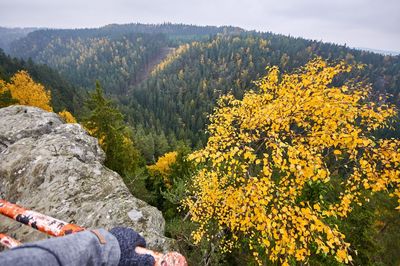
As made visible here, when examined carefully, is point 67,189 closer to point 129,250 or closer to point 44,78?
point 129,250

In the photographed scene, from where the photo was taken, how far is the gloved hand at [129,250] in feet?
8.14

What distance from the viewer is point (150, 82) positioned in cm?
19088

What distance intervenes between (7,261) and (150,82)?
197173 millimetres

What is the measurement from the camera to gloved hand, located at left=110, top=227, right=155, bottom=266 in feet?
8.14

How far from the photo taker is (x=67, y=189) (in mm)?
7285

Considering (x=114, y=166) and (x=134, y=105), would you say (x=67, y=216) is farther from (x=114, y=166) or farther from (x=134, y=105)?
(x=134, y=105)

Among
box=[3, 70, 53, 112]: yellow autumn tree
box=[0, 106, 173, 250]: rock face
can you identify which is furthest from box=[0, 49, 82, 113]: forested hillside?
box=[0, 106, 173, 250]: rock face

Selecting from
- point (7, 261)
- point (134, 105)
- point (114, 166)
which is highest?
point (7, 261)

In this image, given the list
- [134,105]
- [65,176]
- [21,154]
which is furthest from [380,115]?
[134,105]

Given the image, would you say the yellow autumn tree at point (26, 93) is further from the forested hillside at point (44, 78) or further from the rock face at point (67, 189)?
the forested hillside at point (44, 78)

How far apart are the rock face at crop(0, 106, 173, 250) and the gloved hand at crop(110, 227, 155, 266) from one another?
128 inches

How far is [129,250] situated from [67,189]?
5.72 meters

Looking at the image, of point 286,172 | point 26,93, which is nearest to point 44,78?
point 26,93

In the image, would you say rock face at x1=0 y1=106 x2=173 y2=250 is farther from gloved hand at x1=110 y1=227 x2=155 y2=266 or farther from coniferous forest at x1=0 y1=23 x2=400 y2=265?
gloved hand at x1=110 y1=227 x2=155 y2=266
